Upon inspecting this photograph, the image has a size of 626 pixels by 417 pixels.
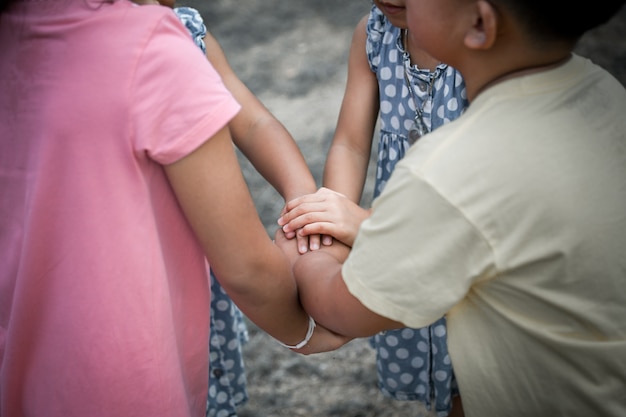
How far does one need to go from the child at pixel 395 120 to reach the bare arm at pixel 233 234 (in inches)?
12.2

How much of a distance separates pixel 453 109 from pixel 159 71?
0.82 m

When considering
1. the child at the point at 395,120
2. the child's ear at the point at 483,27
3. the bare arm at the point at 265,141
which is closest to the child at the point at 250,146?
the bare arm at the point at 265,141

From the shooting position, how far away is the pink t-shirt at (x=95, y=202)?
103 cm

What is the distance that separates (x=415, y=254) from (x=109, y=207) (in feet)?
1.57

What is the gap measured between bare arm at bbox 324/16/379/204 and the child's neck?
0.13m

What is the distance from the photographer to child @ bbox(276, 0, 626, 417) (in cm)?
101

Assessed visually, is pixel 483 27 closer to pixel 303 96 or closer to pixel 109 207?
pixel 109 207

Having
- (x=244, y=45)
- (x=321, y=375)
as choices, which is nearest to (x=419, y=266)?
(x=321, y=375)

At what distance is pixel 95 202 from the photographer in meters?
1.09

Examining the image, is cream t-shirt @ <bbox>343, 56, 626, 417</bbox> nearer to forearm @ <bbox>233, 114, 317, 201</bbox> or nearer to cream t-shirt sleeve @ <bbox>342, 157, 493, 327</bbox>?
cream t-shirt sleeve @ <bbox>342, 157, 493, 327</bbox>

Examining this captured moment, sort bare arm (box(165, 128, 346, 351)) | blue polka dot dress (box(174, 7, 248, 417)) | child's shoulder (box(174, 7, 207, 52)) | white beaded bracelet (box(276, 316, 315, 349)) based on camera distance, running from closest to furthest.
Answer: bare arm (box(165, 128, 346, 351)) < white beaded bracelet (box(276, 316, 315, 349)) < child's shoulder (box(174, 7, 207, 52)) < blue polka dot dress (box(174, 7, 248, 417))

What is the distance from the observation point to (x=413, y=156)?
1050mm

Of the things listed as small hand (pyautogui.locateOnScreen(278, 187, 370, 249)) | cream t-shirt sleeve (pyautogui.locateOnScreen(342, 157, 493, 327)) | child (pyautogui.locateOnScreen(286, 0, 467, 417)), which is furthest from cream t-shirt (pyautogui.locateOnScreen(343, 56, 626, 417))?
child (pyautogui.locateOnScreen(286, 0, 467, 417))

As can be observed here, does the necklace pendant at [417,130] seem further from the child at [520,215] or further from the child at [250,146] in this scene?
the child at [520,215]
